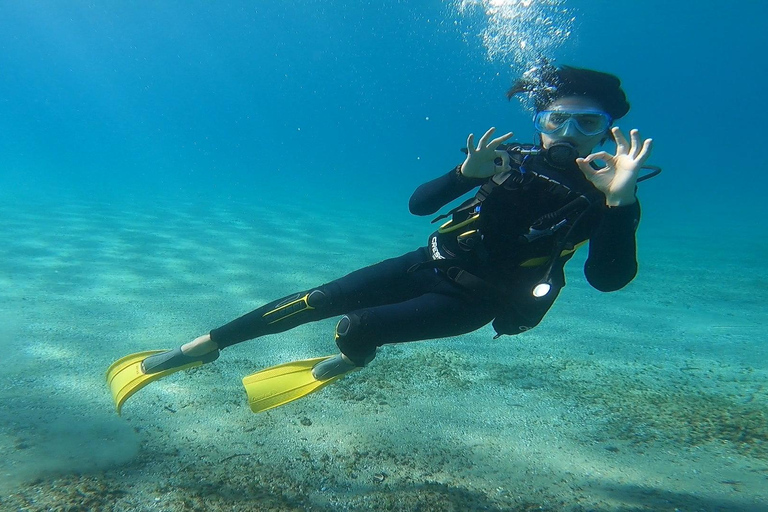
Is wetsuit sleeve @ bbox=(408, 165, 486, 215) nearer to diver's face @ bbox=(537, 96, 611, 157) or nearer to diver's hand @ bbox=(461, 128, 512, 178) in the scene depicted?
diver's hand @ bbox=(461, 128, 512, 178)

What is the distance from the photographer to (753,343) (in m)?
4.94

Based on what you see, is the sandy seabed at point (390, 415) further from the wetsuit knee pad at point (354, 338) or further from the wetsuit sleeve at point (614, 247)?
the wetsuit sleeve at point (614, 247)

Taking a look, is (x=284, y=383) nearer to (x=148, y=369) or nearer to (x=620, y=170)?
(x=148, y=369)

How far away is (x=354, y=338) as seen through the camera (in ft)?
8.63

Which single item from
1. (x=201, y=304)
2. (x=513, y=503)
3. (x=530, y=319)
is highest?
(x=201, y=304)

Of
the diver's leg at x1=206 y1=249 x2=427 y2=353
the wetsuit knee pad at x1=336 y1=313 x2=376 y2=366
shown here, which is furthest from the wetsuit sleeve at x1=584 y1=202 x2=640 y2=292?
the wetsuit knee pad at x1=336 y1=313 x2=376 y2=366

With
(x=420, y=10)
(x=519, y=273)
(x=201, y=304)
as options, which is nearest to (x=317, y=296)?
(x=519, y=273)

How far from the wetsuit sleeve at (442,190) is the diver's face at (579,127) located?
59 centimetres

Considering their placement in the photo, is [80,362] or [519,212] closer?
[519,212]

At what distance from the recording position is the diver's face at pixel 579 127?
2736 mm

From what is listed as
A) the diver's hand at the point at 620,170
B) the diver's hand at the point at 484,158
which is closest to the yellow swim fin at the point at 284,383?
the diver's hand at the point at 484,158

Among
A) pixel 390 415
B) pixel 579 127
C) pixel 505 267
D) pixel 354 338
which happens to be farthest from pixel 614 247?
pixel 390 415

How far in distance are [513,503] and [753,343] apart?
4562mm

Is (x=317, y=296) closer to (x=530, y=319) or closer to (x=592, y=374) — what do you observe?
(x=530, y=319)
